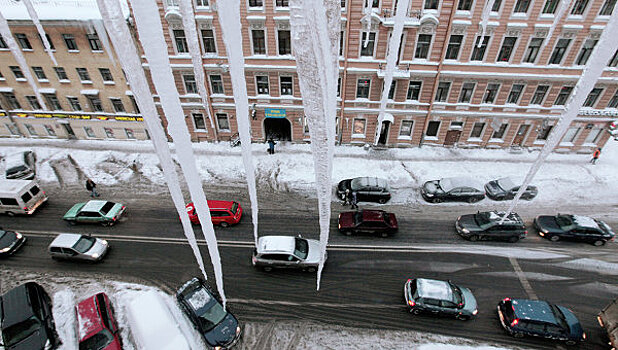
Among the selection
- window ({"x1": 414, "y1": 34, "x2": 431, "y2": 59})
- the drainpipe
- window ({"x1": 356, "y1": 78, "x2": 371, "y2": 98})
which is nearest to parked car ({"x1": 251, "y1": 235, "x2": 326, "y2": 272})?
window ({"x1": 356, "y1": 78, "x2": 371, "y2": 98})

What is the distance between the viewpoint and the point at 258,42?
917 inches

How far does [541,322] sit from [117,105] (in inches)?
1316

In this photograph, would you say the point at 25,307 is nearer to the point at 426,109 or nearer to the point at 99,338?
the point at 99,338

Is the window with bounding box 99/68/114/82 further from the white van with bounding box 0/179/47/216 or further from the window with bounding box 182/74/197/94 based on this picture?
the white van with bounding box 0/179/47/216

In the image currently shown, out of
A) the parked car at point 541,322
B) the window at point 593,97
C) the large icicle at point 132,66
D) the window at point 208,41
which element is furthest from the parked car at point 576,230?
the window at point 208,41

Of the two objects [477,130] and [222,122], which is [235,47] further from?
[477,130]

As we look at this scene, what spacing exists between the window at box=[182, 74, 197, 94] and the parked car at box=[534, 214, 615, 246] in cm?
2750

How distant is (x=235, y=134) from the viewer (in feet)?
92.1

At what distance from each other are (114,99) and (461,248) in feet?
98.3

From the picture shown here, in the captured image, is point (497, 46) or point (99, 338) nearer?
point (99, 338)

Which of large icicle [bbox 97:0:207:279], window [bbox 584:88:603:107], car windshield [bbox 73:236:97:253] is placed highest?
large icicle [bbox 97:0:207:279]

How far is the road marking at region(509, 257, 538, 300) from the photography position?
16.3 m

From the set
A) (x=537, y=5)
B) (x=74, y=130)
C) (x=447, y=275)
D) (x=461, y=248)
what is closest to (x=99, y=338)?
(x=447, y=275)

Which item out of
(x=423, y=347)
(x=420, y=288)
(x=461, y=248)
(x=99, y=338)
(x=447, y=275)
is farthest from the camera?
(x=461, y=248)
